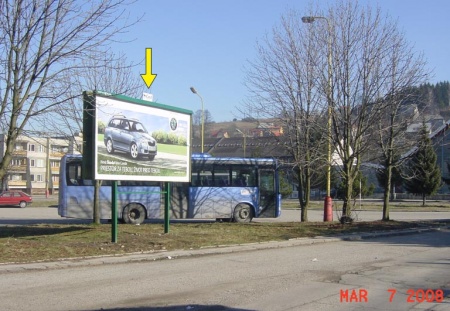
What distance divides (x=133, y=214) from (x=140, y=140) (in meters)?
9.47

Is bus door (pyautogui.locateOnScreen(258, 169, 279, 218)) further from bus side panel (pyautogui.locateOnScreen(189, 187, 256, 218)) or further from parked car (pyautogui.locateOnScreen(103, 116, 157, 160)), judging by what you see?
parked car (pyautogui.locateOnScreen(103, 116, 157, 160))

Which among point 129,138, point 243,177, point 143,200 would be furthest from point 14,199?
point 129,138

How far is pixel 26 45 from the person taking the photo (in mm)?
13547

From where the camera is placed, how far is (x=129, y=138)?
1537 centimetres

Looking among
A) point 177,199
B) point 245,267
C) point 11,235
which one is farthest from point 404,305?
point 177,199

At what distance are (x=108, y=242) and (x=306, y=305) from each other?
8121mm

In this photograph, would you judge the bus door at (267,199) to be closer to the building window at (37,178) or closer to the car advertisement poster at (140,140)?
the car advertisement poster at (140,140)

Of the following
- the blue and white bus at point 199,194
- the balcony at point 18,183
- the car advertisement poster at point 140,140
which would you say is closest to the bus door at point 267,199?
the blue and white bus at point 199,194

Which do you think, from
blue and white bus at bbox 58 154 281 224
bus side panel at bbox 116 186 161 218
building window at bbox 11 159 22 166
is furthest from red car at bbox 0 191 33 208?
building window at bbox 11 159 22 166

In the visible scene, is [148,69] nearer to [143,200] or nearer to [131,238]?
[131,238]

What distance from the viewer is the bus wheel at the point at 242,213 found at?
25812 mm

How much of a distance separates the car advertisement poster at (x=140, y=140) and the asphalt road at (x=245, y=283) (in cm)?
305
